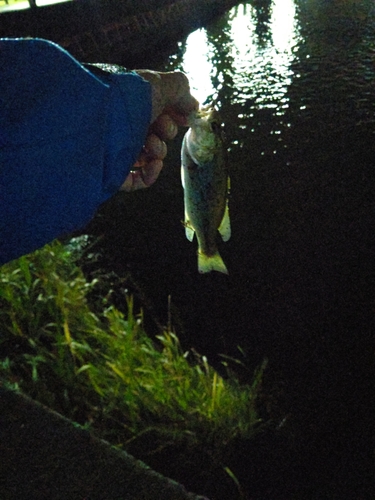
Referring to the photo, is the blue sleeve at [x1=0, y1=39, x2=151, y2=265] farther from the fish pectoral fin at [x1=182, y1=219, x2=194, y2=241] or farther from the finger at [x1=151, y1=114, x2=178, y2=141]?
the fish pectoral fin at [x1=182, y1=219, x2=194, y2=241]

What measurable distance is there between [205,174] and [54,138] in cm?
84

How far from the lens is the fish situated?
1920mm

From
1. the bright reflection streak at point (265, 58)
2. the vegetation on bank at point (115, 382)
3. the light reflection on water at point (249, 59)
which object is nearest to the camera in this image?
the vegetation on bank at point (115, 382)

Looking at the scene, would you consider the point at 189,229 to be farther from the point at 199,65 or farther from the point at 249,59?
the point at 249,59

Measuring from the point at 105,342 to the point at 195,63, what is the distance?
12.1m

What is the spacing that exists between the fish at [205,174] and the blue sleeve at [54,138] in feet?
1.31

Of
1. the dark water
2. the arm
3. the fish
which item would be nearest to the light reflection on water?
the dark water

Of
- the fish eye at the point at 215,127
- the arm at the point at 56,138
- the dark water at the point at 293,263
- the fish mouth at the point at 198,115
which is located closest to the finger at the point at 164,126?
the fish mouth at the point at 198,115

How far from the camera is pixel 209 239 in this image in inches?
86.9

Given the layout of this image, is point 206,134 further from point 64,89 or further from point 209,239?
point 64,89

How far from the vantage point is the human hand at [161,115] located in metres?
1.78

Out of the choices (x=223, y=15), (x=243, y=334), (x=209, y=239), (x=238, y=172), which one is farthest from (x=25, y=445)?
(x=223, y=15)

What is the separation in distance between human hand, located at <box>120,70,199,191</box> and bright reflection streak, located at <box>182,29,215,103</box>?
26.3ft

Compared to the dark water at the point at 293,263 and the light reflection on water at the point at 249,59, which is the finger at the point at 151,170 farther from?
the light reflection on water at the point at 249,59
